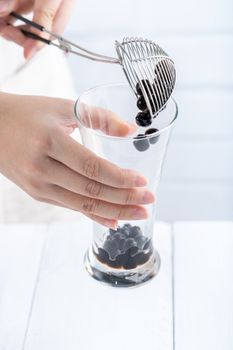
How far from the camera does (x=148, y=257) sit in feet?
2.89

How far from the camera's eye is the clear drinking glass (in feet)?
2.44

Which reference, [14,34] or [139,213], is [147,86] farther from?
[14,34]

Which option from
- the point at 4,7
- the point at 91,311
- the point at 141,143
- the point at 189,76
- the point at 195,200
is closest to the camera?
the point at 141,143

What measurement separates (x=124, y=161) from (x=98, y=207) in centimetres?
7

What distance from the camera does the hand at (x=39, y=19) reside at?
0.99m

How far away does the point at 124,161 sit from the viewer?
2.50 ft

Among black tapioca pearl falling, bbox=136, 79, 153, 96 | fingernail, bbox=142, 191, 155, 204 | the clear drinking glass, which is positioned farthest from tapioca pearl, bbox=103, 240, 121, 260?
black tapioca pearl falling, bbox=136, 79, 153, 96

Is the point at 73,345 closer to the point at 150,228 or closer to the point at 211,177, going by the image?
the point at 150,228

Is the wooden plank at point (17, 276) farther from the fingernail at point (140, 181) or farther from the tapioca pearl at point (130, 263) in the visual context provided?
the fingernail at point (140, 181)

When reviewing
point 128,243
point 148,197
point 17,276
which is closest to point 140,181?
point 148,197

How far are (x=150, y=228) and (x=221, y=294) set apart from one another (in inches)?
5.0

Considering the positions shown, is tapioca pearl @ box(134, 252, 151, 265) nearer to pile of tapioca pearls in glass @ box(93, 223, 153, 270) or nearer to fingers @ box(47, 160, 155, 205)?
pile of tapioca pearls in glass @ box(93, 223, 153, 270)

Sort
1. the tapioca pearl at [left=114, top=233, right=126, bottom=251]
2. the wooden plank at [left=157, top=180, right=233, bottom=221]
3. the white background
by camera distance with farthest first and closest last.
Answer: the wooden plank at [left=157, top=180, right=233, bottom=221] → the white background → the tapioca pearl at [left=114, top=233, right=126, bottom=251]

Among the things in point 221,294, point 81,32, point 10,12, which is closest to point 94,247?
point 221,294
